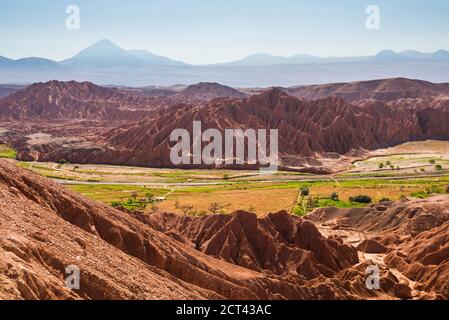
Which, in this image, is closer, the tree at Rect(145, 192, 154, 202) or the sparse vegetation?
the sparse vegetation

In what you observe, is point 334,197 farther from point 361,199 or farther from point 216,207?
point 216,207

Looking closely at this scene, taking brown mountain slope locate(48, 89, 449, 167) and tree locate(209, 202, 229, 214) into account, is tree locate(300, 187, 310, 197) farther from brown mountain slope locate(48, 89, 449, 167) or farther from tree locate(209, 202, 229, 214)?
Answer: brown mountain slope locate(48, 89, 449, 167)

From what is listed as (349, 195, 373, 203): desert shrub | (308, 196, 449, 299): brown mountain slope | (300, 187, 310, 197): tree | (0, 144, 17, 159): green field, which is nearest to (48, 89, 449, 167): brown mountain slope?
(0, 144, 17, 159): green field

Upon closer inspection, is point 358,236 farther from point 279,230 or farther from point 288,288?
point 288,288

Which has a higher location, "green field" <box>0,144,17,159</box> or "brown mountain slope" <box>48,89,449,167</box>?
"brown mountain slope" <box>48,89,449,167</box>

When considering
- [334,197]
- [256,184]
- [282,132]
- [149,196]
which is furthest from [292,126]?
Result: [149,196]

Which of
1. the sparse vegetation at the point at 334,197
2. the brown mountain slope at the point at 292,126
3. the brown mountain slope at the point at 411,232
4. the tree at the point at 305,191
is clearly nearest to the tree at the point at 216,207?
the brown mountain slope at the point at 411,232

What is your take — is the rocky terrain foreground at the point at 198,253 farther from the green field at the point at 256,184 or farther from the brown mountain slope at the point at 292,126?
the brown mountain slope at the point at 292,126
